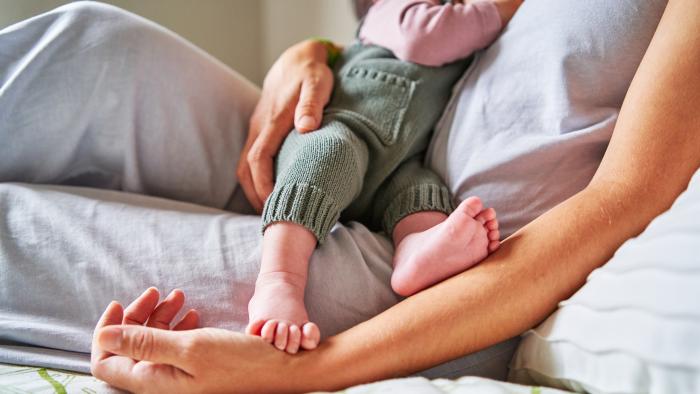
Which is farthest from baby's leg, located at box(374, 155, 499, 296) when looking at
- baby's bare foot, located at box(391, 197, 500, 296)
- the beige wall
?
the beige wall

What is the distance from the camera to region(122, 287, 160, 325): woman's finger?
2.10ft

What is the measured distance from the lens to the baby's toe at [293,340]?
59 cm

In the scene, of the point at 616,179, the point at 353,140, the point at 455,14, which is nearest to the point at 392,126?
the point at 353,140

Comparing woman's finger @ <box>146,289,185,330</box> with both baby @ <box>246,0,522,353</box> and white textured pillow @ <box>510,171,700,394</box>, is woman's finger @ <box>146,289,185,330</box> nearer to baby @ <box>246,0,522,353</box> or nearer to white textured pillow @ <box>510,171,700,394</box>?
baby @ <box>246,0,522,353</box>

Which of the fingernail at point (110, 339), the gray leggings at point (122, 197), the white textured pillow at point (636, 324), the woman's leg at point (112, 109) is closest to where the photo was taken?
the white textured pillow at point (636, 324)

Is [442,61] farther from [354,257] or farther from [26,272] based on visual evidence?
[26,272]

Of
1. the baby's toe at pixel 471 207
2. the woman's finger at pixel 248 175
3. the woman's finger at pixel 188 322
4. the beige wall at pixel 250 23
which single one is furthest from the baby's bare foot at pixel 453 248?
the beige wall at pixel 250 23

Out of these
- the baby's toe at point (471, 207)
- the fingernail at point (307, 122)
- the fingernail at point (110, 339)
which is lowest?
the fingernail at point (110, 339)

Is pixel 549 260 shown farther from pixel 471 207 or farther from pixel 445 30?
pixel 445 30

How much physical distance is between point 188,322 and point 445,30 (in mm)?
583

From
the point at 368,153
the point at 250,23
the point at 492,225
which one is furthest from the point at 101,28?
the point at 250,23

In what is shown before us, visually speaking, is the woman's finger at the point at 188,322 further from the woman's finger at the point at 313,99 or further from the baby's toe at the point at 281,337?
the woman's finger at the point at 313,99

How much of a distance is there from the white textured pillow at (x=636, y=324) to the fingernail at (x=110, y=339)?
0.42m

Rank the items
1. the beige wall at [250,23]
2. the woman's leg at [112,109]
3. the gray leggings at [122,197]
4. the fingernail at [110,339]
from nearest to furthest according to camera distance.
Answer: the fingernail at [110,339] < the gray leggings at [122,197] < the woman's leg at [112,109] < the beige wall at [250,23]
